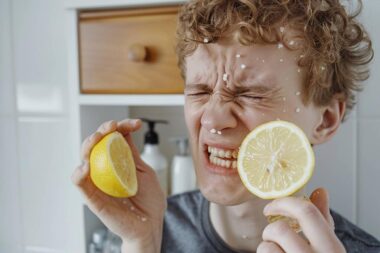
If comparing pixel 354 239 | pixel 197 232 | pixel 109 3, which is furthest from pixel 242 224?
pixel 109 3

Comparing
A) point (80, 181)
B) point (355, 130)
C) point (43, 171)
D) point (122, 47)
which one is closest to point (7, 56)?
point (43, 171)

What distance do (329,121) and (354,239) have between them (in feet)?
0.77

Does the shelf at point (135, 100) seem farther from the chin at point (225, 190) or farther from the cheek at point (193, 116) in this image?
the chin at point (225, 190)

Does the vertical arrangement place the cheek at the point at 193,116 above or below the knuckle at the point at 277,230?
above

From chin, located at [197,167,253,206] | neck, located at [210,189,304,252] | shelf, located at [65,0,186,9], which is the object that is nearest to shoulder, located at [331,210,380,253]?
neck, located at [210,189,304,252]

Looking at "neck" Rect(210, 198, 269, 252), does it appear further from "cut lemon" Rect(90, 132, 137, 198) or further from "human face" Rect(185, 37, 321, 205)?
"cut lemon" Rect(90, 132, 137, 198)

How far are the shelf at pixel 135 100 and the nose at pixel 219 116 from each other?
6.6 inches

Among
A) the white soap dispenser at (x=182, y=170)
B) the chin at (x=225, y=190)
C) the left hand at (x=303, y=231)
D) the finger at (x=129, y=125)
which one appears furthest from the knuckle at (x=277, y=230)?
the white soap dispenser at (x=182, y=170)

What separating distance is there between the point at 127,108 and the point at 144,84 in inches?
8.3

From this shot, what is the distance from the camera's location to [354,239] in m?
0.74

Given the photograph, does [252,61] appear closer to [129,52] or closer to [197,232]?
[129,52]

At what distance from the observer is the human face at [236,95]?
595 mm

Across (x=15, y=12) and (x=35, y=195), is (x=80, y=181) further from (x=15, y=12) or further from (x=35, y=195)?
(x=15, y=12)

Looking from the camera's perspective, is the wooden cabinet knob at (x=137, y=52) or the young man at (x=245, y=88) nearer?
the young man at (x=245, y=88)
